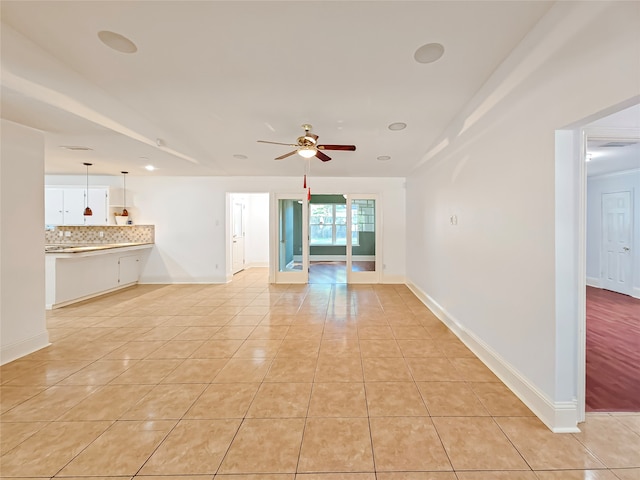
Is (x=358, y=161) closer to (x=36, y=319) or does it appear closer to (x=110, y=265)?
(x=36, y=319)

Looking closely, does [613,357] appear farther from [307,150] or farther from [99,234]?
[99,234]

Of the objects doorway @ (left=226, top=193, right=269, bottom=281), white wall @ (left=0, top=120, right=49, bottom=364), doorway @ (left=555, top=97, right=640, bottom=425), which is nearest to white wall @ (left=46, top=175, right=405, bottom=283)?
doorway @ (left=226, top=193, right=269, bottom=281)

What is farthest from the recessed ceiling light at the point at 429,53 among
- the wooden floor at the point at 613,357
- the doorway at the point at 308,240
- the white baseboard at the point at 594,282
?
the white baseboard at the point at 594,282

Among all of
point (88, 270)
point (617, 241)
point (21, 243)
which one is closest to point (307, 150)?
point (21, 243)

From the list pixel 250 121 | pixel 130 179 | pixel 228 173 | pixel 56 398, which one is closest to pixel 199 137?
pixel 250 121

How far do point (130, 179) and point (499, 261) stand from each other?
7335 mm

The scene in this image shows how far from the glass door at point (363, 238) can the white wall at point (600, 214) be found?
4.60 m

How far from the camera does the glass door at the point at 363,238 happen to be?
21.0 feet

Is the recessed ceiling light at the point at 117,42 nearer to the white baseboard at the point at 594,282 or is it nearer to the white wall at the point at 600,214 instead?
the white wall at the point at 600,214

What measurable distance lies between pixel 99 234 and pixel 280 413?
6509 mm

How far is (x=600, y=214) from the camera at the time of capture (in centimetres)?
564

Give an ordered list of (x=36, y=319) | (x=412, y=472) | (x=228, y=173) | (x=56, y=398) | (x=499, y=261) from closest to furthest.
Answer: (x=412, y=472) < (x=56, y=398) < (x=499, y=261) < (x=36, y=319) < (x=228, y=173)

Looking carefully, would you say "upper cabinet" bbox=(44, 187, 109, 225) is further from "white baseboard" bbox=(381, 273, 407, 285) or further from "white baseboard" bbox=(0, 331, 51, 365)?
"white baseboard" bbox=(381, 273, 407, 285)

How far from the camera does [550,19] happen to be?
1540 millimetres
